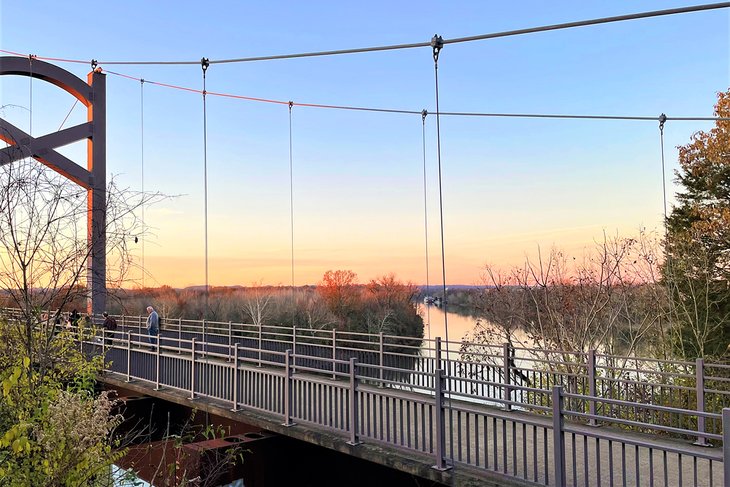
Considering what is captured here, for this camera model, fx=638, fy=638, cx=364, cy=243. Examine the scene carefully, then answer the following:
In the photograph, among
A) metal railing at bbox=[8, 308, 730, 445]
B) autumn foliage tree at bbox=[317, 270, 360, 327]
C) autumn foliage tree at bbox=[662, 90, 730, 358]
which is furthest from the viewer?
autumn foliage tree at bbox=[317, 270, 360, 327]

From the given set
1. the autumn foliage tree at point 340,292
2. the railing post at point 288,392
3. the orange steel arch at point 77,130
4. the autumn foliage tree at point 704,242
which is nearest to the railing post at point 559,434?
the railing post at point 288,392

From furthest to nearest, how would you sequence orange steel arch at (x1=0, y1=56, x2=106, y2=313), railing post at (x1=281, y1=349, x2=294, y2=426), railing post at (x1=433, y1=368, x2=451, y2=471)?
orange steel arch at (x1=0, y1=56, x2=106, y2=313), railing post at (x1=281, y1=349, x2=294, y2=426), railing post at (x1=433, y1=368, x2=451, y2=471)

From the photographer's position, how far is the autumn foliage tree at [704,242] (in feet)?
57.4

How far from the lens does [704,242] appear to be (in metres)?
19.4

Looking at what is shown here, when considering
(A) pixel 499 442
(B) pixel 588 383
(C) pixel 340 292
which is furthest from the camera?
(C) pixel 340 292

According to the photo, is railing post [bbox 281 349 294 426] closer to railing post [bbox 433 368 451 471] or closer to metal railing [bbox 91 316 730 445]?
metal railing [bbox 91 316 730 445]

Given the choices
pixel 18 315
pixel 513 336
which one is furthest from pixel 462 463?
pixel 513 336

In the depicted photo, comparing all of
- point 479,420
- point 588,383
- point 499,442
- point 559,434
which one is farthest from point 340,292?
point 559,434

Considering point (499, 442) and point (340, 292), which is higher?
point (499, 442)

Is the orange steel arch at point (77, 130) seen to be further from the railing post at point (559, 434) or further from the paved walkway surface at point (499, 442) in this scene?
the railing post at point (559, 434)

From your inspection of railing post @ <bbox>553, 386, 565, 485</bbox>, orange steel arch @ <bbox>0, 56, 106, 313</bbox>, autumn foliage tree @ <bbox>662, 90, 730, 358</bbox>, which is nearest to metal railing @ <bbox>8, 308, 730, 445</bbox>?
railing post @ <bbox>553, 386, 565, 485</bbox>

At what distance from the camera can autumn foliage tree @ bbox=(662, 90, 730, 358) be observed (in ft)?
57.4

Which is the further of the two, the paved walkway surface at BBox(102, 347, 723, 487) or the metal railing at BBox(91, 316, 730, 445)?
the metal railing at BBox(91, 316, 730, 445)

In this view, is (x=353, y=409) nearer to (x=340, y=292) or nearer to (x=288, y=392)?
(x=288, y=392)
